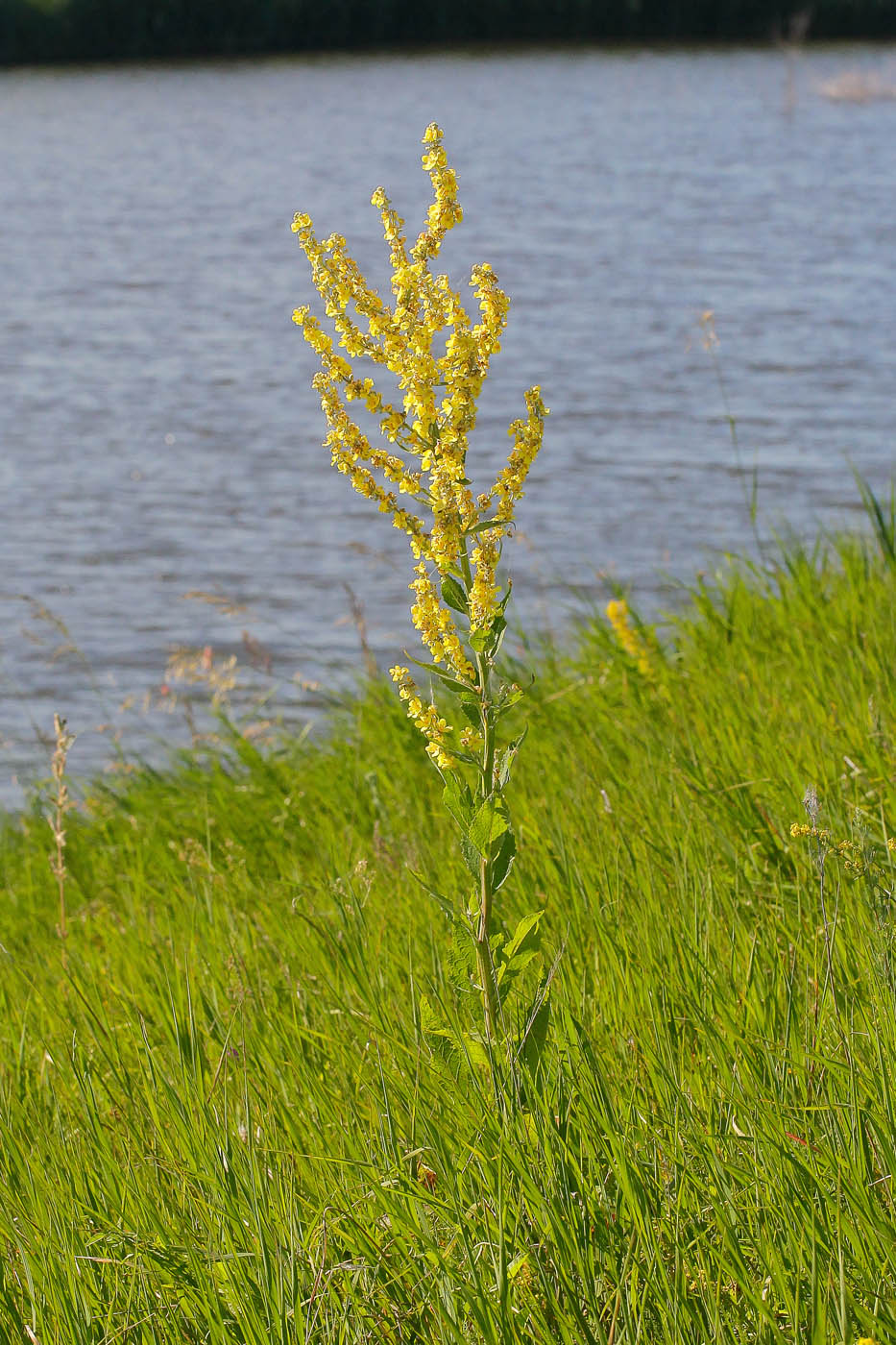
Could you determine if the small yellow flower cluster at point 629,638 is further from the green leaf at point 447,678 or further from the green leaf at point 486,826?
the green leaf at point 486,826

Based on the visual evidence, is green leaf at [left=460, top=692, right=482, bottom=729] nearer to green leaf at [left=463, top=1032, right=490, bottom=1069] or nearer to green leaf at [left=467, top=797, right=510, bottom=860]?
green leaf at [left=467, top=797, right=510, bottom=860]

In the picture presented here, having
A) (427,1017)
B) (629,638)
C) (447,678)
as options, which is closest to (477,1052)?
(427,1017)

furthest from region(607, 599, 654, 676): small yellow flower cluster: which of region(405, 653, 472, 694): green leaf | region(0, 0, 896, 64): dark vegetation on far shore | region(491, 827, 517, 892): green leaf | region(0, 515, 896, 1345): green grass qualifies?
region(0, 0, 896, 64): dark vegetation on far shore

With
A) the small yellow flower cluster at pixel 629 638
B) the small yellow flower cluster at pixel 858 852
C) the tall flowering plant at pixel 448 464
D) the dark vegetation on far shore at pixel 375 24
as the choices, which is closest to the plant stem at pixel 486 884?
the tall flowering plant at pixel 448 464

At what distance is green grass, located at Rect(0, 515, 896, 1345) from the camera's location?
140 cm

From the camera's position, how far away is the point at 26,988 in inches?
110

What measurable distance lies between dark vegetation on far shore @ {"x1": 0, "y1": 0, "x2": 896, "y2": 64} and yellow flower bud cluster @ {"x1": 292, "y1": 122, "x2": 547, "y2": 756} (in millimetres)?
47622

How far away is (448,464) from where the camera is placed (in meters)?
1.67

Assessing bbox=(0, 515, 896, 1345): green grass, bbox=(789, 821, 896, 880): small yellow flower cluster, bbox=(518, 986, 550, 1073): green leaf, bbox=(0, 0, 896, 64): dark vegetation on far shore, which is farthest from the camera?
bbox=(0, 0, 896, 64): dark vegetation on far shore


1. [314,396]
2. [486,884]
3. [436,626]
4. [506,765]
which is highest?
[314,396]

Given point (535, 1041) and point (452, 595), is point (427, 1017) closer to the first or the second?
point (535, 1041)

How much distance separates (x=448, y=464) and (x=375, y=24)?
51939 millimetres

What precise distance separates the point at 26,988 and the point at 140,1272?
1415 millimetres

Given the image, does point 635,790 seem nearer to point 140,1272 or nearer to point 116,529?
point 140,1272
